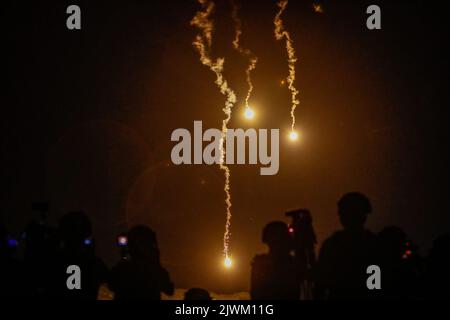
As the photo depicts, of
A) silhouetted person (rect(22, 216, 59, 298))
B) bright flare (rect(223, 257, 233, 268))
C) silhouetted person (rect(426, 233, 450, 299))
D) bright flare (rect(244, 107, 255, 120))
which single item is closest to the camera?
silhouetted person (rect(426, 233, 450, 299))

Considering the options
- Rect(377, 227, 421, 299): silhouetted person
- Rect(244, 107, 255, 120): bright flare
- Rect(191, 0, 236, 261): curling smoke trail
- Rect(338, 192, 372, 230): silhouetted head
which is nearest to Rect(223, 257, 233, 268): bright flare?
Rect(191, 0, 236, 261): curling smoke trail

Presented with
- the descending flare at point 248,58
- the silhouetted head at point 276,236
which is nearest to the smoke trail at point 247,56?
the descending flare at point 248,58

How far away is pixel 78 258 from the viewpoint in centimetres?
294

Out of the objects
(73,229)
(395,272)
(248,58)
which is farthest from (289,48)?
(73,229)

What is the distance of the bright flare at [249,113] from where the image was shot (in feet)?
28.0

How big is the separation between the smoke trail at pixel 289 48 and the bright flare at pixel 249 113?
0.66 metres

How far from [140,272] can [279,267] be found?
0.79 m

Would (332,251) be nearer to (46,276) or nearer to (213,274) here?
(46,276)

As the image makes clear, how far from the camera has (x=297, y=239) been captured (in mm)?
3750

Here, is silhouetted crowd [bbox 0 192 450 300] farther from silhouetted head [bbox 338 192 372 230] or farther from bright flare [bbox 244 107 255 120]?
bright flare [bbox 244 107 255 120]

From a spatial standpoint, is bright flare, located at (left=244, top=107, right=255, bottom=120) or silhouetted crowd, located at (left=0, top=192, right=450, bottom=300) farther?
bright flare, located at (left=244, top=107, right=255, bottom=120)

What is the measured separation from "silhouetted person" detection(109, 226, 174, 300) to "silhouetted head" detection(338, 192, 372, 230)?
1083 mm

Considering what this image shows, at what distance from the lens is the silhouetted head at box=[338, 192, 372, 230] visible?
275cm

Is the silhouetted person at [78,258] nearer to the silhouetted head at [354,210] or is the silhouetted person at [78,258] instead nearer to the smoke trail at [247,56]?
the silhouetted head at [354,210]
